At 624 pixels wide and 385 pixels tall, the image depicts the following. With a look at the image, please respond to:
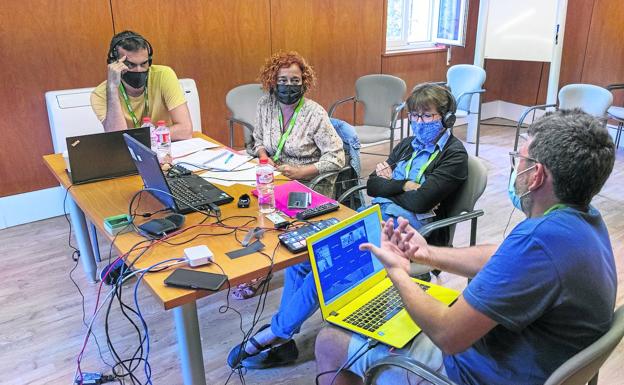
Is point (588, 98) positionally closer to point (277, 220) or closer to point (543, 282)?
point (277, 220)

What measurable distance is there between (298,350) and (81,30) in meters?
2.69

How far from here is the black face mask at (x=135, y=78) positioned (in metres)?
2.66

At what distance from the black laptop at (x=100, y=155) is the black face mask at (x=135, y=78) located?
1.82 ft

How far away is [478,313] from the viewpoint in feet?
3.77

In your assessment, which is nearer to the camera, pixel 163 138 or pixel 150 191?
pixel 150 191

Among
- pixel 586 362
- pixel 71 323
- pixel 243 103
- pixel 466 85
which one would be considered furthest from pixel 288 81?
pixel 466 85

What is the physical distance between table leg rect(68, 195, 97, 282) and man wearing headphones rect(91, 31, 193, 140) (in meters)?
Answer: 0.46

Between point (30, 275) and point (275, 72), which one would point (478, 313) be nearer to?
point (275, 72)

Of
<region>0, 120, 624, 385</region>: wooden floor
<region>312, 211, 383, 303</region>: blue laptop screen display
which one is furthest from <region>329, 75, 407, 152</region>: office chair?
<region>312, 211, 383, 303</region>: blue laptop screen display

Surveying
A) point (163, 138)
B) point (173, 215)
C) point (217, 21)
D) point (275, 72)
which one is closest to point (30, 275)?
point (163, 138)

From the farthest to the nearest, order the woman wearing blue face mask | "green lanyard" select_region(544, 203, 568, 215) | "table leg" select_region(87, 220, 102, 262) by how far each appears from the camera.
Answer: "table leg" select_region(87, 220, 102, 262), the woman wearing blue face mask, "green lanyard" select_region(544, 203, 568, 215)

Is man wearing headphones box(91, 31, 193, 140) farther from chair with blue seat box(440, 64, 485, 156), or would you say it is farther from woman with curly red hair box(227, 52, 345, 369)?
chair with blue seat box(440, 64, 485, 156)

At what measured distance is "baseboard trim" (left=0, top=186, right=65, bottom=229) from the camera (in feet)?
11.8

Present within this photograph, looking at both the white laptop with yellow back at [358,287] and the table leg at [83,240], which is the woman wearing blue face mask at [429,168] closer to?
the white laptop with yellow back at [358,287]
